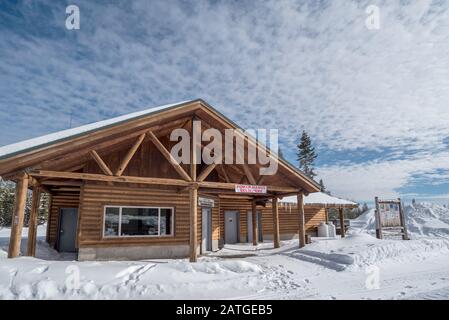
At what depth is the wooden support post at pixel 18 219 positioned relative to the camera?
838 centimetres

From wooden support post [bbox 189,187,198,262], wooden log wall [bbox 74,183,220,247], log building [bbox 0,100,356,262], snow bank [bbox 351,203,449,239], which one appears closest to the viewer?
log building [bbox 0,100,356,262]

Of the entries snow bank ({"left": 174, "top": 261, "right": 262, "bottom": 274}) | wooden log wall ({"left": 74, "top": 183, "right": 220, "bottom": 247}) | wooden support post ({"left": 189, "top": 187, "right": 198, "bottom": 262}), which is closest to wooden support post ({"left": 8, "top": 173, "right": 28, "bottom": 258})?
wooden log wall ({"left": 74, "top": 183, "right": 220, "bottom": 247})

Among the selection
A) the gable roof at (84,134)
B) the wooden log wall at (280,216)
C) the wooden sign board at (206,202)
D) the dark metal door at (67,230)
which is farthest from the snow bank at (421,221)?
the dark metal door at (67,230)

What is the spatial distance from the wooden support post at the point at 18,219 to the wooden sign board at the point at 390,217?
16548mm

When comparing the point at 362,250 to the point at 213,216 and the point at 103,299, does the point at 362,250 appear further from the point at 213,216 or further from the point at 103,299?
the point at 103,299

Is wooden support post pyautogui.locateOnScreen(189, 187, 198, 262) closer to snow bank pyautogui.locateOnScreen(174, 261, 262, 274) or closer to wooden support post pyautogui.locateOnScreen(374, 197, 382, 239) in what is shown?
snow bank pyautogui.locateOnScreen(174, 261, 262, 274)

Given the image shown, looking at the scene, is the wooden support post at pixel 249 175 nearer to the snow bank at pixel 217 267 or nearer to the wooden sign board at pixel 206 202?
the wooden sign board at pixel 206 202

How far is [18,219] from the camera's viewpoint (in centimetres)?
850

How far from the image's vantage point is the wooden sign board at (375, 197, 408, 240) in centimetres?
1625

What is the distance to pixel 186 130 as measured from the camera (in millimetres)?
12680

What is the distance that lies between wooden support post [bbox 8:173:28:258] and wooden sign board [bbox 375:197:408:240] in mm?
16548

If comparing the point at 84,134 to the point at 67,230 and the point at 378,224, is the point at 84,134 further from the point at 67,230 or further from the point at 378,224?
the point at 378,224

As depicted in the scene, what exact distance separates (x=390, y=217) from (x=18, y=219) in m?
18.0
